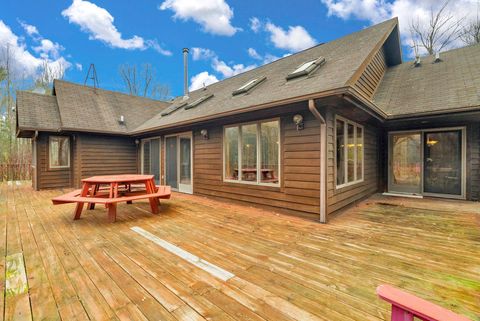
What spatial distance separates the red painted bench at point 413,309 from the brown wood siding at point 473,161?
21.0ft

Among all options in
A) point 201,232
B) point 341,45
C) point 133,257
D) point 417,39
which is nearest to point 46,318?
point 133,257

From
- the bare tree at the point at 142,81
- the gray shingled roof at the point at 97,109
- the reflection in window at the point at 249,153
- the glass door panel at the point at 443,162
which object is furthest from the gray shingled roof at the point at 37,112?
the glass door panel at the point at 443,162

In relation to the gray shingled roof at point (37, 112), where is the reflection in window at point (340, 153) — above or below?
below

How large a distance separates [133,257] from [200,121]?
Answer: 3.69m

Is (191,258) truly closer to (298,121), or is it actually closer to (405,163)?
(298,121)

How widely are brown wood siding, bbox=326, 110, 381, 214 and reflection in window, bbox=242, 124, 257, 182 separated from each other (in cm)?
161

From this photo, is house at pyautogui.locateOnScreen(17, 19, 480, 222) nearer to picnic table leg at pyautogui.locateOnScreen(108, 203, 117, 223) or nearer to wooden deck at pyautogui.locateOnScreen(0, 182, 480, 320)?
wooden deck at pyautogui.locateOnScreen(0, 182, 480, 320)

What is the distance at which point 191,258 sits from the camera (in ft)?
8.04

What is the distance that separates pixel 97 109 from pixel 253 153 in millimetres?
7648

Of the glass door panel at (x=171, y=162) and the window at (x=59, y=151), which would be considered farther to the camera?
the window at (x=59, y=151)

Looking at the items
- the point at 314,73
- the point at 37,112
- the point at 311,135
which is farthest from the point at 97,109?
the point at 311,135

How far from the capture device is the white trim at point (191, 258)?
2.12 m

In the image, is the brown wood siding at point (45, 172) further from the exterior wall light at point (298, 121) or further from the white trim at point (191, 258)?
the exterior wall light at point (298, 121)

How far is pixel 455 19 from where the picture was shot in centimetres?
1078
